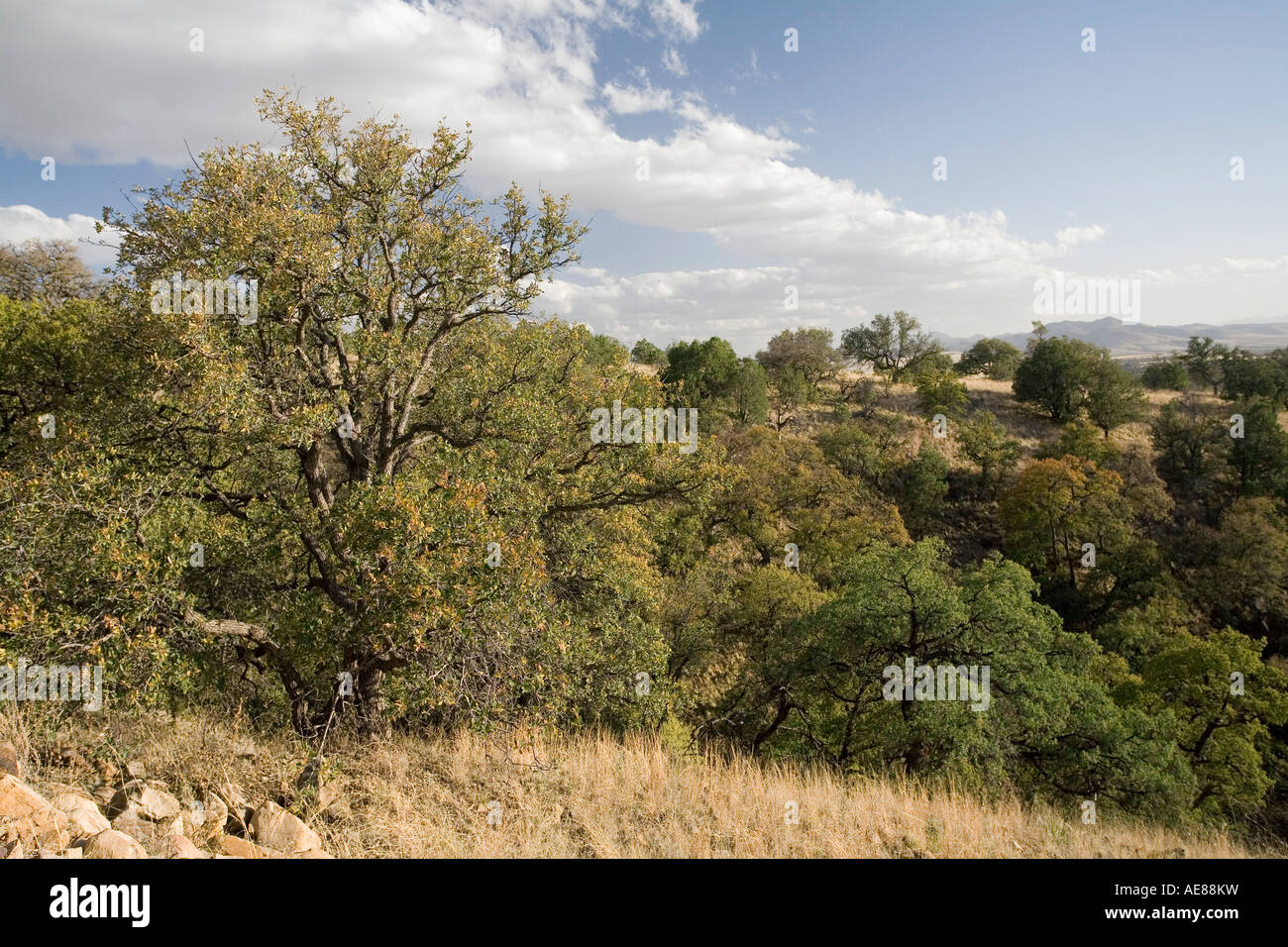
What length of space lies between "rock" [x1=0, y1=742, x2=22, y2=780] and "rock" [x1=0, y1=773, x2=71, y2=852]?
93cm

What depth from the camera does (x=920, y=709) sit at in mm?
11578

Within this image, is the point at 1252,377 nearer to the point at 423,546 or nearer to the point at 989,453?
the point at 989,453

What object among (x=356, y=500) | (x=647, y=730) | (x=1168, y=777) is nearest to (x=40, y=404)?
(x=356, y=500)

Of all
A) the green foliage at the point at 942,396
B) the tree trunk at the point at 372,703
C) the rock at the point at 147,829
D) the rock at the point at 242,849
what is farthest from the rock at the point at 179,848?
the green foliage at the point at 942,396

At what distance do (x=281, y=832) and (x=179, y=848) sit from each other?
0.90 metres

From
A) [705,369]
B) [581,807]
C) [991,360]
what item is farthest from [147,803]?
[991,360]

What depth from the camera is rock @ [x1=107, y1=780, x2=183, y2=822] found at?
17.9ft

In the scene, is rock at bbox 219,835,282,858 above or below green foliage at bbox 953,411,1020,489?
below

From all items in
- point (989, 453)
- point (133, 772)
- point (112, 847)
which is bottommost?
point (133, 772)

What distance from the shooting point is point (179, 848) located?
4.78 meters

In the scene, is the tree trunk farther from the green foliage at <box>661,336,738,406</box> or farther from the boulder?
the green foliage at <box>661,336,738,406</box>

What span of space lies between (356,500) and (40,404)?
9.01 m

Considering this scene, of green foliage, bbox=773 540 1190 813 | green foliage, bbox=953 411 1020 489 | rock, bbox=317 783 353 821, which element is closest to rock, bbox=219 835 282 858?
rock, bbox=317 783 353 821
